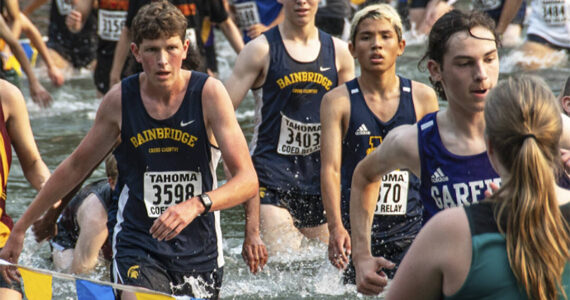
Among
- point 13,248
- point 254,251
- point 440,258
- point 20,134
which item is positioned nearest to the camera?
point 440,258

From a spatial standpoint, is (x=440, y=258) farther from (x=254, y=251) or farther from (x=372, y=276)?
(x=254, y=251)

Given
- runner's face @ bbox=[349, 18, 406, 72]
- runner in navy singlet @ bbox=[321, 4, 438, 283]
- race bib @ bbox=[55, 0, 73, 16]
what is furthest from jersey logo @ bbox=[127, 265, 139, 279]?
race bib @ bbox=[55, 0, 73, 16]

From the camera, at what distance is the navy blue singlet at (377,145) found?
543cm

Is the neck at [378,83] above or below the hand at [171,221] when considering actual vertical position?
above

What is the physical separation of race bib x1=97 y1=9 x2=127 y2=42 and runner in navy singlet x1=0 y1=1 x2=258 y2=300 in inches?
228

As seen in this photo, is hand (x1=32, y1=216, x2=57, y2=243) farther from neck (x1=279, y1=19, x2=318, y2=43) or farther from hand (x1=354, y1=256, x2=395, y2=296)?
neck (x1=279, y1=19, x2=318, y2=43)

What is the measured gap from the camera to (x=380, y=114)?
5449 mm

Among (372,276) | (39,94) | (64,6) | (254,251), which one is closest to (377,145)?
(254,251)

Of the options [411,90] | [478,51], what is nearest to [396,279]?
[478,51]

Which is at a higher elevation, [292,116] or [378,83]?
[378,83]

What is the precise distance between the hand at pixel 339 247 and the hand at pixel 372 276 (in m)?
1.30

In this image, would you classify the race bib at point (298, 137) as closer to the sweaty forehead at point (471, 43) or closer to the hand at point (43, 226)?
the hand at point (43, 226)

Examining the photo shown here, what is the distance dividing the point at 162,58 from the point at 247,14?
6.73 meters

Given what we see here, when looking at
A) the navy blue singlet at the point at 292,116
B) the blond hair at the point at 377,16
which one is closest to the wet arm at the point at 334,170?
the blond hair at the point at 377,16
